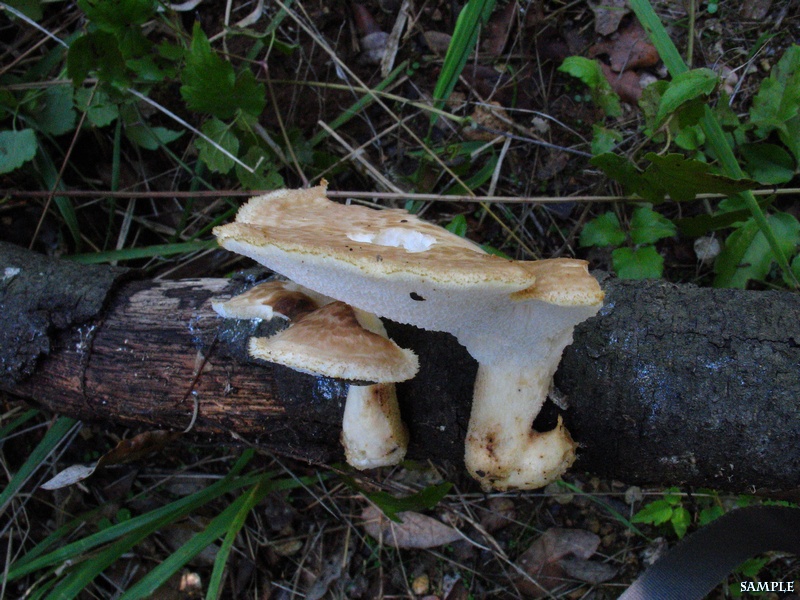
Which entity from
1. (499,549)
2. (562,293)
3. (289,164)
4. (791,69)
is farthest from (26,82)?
(791,69)

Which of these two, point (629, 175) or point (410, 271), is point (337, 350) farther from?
point (629, 175)

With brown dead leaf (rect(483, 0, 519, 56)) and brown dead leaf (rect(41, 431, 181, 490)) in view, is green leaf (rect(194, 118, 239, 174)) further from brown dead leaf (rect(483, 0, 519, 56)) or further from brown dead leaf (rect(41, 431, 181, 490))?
brown dead leaf (rect(483, 0, 519, 56))

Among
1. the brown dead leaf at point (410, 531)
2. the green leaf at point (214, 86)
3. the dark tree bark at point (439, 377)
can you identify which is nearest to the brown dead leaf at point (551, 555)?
the brown dead leaf at point (410, 531)

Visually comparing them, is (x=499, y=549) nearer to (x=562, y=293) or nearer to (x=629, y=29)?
(x=562, y=293)

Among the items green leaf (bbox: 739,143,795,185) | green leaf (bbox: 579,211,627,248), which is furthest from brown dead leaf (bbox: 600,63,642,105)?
green leaf (bbox: 579,211,627,248)

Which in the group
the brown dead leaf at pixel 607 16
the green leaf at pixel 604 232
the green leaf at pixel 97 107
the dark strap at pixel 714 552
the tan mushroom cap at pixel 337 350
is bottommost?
the dark strap at pixel 714 552

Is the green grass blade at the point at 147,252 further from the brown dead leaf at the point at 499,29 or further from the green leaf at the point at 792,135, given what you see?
the green leaf at the point at 792,135

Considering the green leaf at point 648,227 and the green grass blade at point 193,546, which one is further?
the green leaf at point 648,227
